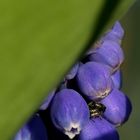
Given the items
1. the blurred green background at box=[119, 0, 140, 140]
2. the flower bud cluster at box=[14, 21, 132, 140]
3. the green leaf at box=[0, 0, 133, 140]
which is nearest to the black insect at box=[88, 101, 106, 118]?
the flower bud cluster at box=[14, 21, 132, 140]

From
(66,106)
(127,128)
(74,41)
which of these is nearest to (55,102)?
(66,106)

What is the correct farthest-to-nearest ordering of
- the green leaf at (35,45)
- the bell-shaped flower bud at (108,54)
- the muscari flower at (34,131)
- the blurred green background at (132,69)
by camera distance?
1. the blurred green background at (132,69)
2. the bell-shaped flower bud at (108,54)
3. the muscari flower at (34,131)
4. the green leaf at (35,45)

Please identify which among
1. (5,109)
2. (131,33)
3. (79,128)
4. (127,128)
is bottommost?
(127,128)

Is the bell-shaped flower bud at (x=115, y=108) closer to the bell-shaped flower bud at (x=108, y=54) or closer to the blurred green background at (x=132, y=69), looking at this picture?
the bell-shaped flower bud at (x=108, y=54)

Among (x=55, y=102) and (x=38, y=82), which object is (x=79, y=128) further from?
(x=38, y=82)

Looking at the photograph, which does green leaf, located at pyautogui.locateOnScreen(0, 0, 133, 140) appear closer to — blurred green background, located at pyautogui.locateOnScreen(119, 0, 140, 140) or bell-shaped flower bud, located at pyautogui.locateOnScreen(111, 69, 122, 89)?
bell-shaped flower bud, located at pyautogui.locateOnScreen(111, 69, 122, 89)

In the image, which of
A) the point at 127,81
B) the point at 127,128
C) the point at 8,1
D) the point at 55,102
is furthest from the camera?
the point at 127,81

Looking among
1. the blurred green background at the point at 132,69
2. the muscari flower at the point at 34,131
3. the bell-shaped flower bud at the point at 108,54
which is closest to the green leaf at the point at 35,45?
the muscari flower at the point at 34,131
